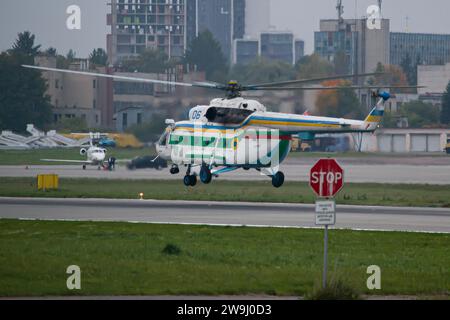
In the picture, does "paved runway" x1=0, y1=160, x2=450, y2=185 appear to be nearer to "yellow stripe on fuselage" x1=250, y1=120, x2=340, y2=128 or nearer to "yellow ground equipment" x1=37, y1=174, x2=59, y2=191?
"yellow ground equipment" x1=37, y1=174, x2=59, y2=191

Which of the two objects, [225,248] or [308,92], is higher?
[308,92]

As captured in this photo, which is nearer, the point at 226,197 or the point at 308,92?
the point at 226,197

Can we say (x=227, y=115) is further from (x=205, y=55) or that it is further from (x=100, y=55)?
(x=100, y=55)

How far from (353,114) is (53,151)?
28.0m

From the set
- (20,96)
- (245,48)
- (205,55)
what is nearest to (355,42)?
(205,55)

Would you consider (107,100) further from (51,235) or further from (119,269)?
(119,269)

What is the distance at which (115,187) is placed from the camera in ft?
179

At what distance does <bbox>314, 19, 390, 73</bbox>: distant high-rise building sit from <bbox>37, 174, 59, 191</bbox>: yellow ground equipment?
7204 centimetres

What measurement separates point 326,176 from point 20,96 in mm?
72735

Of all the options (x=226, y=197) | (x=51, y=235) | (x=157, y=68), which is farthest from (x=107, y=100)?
(x=51, y=235)

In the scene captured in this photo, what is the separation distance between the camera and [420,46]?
184m

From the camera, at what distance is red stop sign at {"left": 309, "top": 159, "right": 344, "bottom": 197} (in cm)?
2122

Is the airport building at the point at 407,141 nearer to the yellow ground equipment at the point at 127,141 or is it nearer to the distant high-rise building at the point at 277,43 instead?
the yellow ground equipment at the point at 127,141
